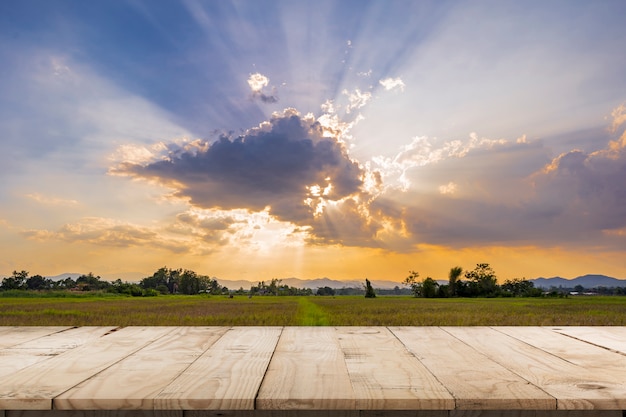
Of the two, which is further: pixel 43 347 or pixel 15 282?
pixel 15 282

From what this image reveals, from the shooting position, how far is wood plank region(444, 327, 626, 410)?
5.94ft

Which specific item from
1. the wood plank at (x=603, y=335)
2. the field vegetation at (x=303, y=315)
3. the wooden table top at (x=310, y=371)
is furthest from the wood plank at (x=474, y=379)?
the field vegetation at (x=303, y=315)

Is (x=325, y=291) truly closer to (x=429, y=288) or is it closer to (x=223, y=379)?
(x=429, y=288)

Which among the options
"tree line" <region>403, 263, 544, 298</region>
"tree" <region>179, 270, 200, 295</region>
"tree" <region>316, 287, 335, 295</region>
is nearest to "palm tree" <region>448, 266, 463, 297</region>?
"tree line" <region>403, 263, 544, 298</region>

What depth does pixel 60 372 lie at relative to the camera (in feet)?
7.34

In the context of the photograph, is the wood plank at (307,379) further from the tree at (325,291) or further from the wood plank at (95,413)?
the tree at (325,291)

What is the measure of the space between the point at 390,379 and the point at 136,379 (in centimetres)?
107

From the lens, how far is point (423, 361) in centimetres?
251

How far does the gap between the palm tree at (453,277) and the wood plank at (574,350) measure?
69.3 metres

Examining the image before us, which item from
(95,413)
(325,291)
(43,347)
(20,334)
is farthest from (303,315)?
(325,291)

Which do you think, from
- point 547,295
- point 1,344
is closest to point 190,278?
point 547,295

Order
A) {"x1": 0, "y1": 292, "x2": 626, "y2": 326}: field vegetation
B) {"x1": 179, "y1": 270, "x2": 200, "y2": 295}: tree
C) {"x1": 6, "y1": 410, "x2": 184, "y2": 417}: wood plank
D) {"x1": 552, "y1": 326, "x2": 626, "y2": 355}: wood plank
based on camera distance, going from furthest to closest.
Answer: {"x1": 179, "y1": 270, "x2": 200, "y2": 295}: tree < {"x1": 0, "y1": 292, "x2": 626, "y2": 326}: field vegetation < {"x1": 552, "y1": 326, "x2": 626, "y2": 355}: wood plank < {"x1": 6, "y1": 410, "x2": 184, "y2": 417}: wood plank

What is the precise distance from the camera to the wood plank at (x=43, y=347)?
249cm

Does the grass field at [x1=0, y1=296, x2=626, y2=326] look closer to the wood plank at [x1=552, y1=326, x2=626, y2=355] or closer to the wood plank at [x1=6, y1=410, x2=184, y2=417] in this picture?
the wood plank at [x1=552, y1=326, x2=626, y2=355]
